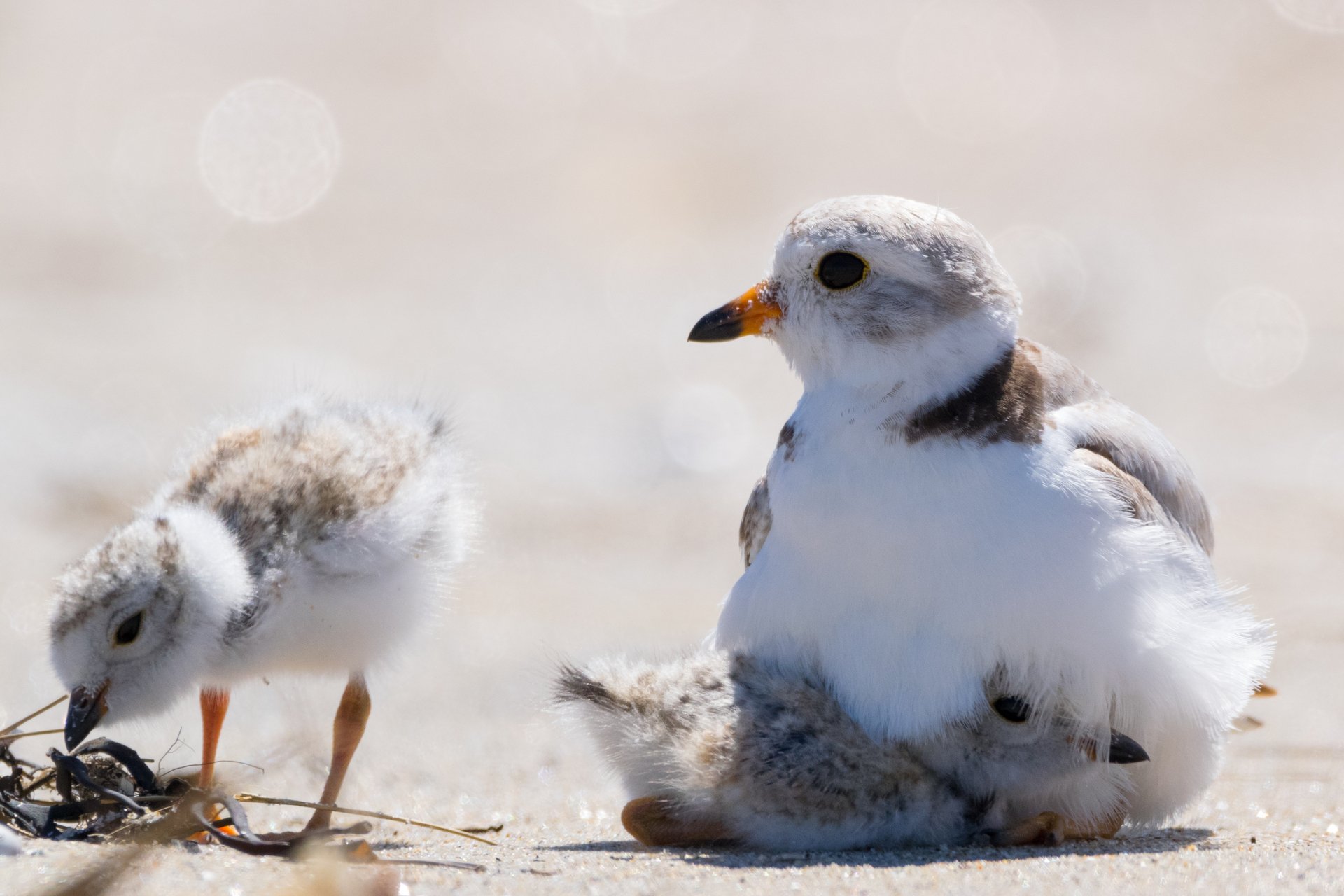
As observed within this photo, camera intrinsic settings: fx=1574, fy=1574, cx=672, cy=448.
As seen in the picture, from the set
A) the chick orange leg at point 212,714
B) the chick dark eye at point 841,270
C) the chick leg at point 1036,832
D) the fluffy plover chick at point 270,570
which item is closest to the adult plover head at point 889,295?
the chick dark eye at point 841,270

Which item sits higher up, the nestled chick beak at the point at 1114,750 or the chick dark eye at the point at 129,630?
the chick dark eye at the point at 129,630

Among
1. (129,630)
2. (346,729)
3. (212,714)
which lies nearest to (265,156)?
(212,714)

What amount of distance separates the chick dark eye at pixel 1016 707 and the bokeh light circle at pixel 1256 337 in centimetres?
793

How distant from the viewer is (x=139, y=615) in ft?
11.0

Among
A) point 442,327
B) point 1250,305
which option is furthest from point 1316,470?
point 442,327

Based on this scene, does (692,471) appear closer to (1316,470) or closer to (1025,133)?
(1316,470)

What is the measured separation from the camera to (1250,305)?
1193 cm

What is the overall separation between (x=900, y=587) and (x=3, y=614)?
376 cm

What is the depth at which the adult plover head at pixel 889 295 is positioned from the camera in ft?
10.9

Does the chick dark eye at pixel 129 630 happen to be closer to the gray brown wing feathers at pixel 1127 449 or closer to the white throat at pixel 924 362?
the white throat at pixel 924 362

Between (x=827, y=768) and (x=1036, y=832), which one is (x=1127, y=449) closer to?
(x=1036, y=832)

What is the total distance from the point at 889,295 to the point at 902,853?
45.1 inches

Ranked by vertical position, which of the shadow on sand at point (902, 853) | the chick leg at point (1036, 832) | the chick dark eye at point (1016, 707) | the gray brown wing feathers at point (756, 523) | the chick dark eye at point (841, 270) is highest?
the chick dark eye at point (841, 270)

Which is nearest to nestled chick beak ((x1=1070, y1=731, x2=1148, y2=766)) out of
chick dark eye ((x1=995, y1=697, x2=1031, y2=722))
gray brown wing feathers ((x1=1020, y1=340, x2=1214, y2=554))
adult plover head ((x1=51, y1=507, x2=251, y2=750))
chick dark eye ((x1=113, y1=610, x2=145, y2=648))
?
chick dark eye ((x1=995, y1=697, x2=1031, y2=722))
